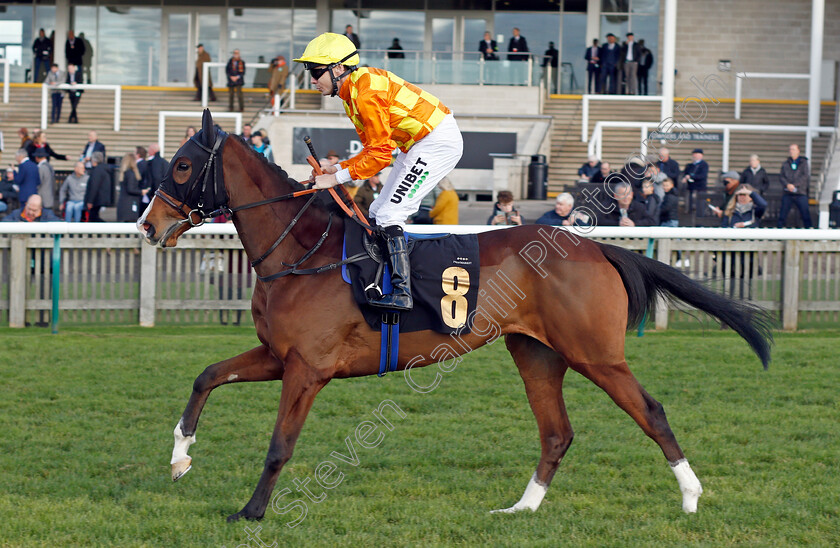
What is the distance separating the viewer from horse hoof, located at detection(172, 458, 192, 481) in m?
4.70

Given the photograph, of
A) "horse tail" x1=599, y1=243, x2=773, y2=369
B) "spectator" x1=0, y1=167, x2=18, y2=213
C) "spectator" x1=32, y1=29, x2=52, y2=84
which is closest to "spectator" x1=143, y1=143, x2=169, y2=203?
"spectator" x1=0, y1=167, x2=18, y2=213

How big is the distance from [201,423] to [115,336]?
311cm

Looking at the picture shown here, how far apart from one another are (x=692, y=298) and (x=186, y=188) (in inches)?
98.7

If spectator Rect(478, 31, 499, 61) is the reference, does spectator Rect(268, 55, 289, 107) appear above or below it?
below

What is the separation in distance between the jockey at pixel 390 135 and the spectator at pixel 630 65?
50.6 feet

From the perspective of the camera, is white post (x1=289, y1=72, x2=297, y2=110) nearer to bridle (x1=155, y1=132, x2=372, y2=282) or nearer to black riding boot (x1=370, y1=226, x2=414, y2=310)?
bridle (x1=155, y1=132, x2=372, y2=282)

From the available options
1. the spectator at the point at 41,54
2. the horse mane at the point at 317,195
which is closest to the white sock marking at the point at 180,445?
the horse mane at the point at 317,195

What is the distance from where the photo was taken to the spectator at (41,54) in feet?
73.6

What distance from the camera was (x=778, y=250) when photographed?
929cm

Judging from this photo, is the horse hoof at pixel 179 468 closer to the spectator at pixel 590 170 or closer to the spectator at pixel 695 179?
the spectator at pixel 590 170

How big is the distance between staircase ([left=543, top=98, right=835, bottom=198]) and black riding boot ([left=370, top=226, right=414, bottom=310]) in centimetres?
1252

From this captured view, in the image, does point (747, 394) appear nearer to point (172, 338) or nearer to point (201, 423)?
point (201, 423)

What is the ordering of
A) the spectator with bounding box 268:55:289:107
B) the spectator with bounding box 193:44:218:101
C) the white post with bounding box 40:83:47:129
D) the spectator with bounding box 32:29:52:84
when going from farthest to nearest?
the spectator with bounding box 32:29:52:84 < the spectator with bounding box 193:44:218:101 < the spectator with bounding box 268:55:289:107 < the white post with bounding box 40:83:47:129

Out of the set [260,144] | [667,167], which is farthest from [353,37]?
[667,167]
